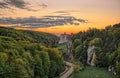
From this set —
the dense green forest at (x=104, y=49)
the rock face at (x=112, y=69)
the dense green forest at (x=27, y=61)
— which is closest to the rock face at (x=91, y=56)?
the dense green forest at (x=104, y=49)

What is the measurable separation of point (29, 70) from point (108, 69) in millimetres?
33894

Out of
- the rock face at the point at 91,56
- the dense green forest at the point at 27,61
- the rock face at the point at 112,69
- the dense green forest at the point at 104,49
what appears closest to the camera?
the dense green forest at the point at 27,61

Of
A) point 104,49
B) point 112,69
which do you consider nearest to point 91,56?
point 104,49

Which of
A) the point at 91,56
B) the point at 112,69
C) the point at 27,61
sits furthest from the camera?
the point at 91,56

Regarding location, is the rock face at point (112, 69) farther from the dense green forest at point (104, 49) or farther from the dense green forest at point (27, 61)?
the dense green forest at point (27, 61)

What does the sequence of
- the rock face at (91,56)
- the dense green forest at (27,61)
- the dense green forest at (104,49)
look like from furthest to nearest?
1. the rock face at (91,56)
2. the dense green forest at (104,49)
3. the dense green forest at (27,61)

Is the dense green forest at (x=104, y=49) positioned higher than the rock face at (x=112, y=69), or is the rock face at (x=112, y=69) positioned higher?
the dense green forest at (x=104, y=49)

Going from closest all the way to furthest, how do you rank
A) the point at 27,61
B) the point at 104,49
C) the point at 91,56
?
the point at 27,61 < the point at 104,49 < the point at 91,56

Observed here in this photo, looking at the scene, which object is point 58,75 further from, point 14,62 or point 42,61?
point 14,62

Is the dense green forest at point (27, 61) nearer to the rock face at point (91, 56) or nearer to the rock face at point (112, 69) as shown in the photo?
the rock face at point (112, 69)

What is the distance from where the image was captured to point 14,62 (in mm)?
48438

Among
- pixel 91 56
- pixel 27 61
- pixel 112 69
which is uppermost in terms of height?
pixel 27 61

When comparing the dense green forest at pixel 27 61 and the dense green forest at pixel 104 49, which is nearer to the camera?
the dense green forest at pixel 27 61

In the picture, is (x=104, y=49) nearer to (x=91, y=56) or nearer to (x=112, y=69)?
(x=91, y=56)
